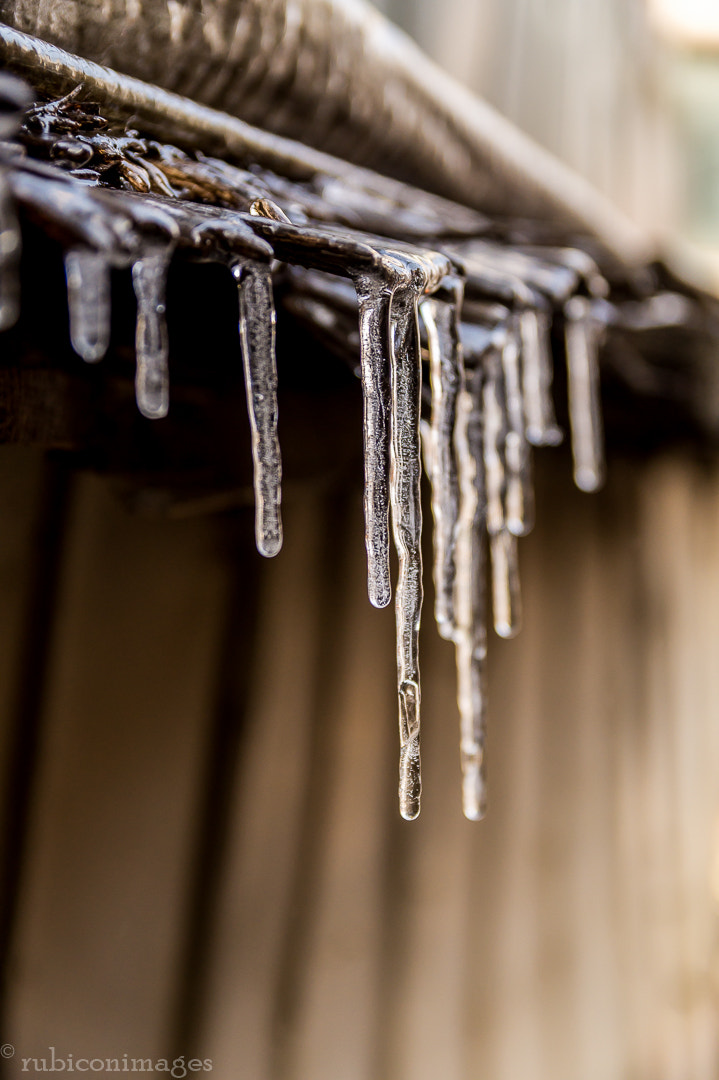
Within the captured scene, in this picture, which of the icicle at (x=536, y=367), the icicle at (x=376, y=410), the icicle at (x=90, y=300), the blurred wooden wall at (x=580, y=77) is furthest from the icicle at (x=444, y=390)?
the blurred wooden wall at (x=580, y=77)

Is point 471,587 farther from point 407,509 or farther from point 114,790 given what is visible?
point 114,790

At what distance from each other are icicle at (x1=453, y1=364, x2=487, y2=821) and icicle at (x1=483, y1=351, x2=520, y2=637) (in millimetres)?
39

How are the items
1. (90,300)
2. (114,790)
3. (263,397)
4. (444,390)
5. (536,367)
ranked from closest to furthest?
(90,300) → (263,397) → (444,390) → (536,367) → (114,790)

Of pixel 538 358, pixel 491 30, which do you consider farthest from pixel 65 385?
pixel 491 30

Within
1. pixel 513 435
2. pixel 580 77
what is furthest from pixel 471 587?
pixel 580 77

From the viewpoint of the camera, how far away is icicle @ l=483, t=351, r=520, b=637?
94 cm

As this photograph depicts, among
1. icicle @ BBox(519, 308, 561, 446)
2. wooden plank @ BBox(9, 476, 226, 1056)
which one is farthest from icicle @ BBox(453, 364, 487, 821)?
wooden plank @ BBox(9, 476, 226, 1056)

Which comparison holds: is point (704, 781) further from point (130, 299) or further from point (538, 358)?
point (130, 299)

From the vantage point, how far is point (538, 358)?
1010 mm

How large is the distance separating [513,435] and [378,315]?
34 centimetres

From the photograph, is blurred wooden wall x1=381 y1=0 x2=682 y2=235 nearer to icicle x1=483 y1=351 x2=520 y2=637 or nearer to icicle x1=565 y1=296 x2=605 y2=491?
icicle x1=565 y1=296 x2=605 y2=491

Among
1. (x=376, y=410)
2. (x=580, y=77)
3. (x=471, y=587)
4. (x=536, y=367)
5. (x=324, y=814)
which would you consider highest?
(x=580, y=77)

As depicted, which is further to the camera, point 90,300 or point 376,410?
point 376,410

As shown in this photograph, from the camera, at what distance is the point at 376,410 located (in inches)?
25.8
